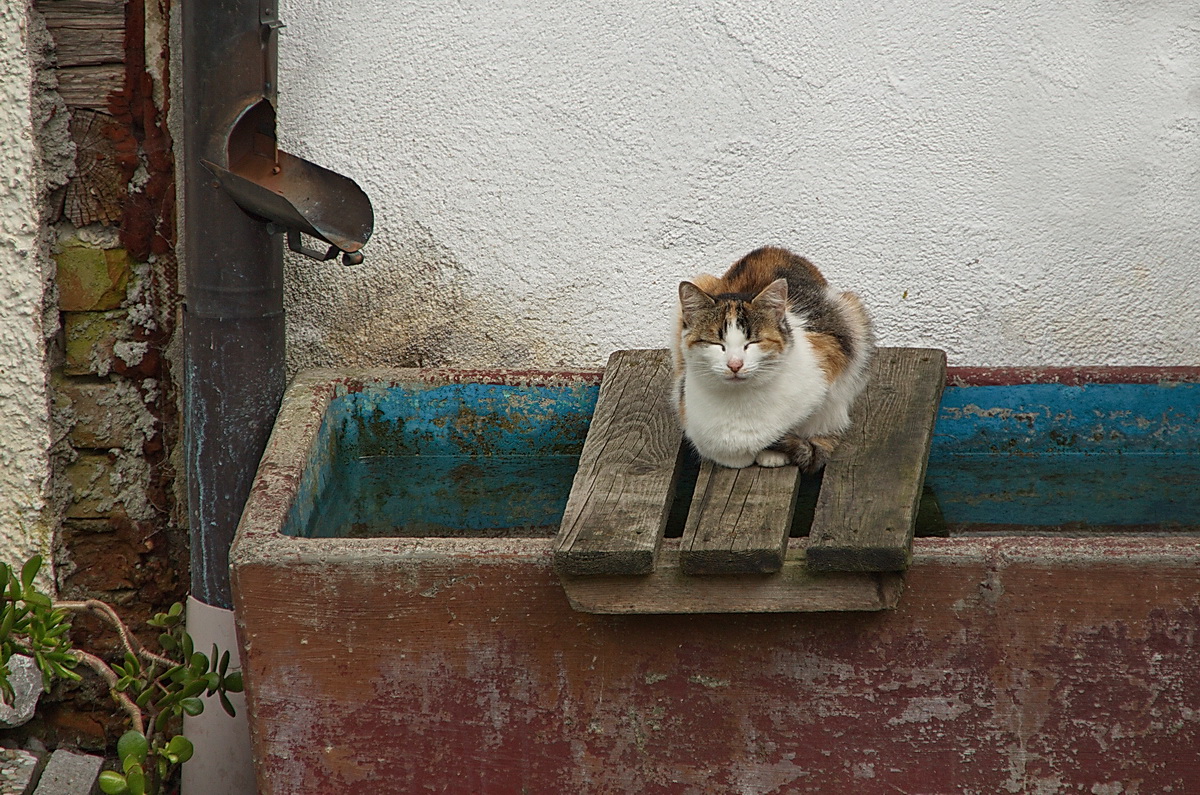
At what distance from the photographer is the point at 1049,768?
184 centimetres

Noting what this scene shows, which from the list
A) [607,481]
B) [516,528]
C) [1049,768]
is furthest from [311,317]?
[1049,768]

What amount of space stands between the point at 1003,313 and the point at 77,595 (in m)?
2.50

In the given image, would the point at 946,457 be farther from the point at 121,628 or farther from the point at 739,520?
the point at 121,628

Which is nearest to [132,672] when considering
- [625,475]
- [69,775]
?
[69,775]

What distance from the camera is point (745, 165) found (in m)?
2.96

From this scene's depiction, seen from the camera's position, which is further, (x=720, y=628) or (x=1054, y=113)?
(x=1054, y=113)

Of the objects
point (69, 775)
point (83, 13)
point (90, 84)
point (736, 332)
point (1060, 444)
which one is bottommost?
point (69, 775)

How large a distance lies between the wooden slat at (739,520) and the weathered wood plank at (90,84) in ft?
5.30

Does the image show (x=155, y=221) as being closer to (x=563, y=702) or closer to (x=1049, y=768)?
(x=563, y=702)

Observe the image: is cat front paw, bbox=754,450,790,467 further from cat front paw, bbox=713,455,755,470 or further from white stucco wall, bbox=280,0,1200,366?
white stucco wall, bbox=280,0,1200,366

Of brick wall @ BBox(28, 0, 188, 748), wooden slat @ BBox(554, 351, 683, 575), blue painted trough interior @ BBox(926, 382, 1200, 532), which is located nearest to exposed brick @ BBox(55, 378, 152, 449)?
brick wall @ BBox(28, 0, 188, 748)

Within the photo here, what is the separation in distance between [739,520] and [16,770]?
1.57 m

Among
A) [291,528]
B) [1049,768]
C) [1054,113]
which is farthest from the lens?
[1054,113]

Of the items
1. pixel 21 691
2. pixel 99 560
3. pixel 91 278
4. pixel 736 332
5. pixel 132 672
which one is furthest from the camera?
pixel 99 560
